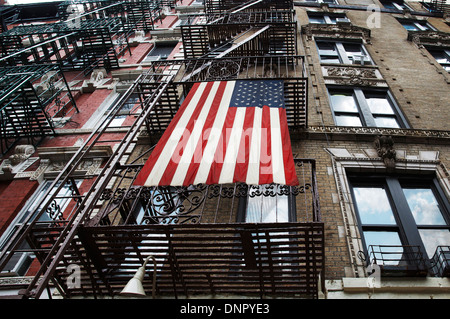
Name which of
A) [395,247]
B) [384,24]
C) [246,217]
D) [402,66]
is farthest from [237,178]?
[384,24]

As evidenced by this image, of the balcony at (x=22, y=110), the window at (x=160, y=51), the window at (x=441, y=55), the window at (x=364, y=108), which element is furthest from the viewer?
the window at (x=160, y=51)

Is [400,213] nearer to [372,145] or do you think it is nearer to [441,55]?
[372,145]

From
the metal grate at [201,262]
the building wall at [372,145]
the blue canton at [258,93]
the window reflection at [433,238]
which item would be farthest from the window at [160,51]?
the window reflection at [433,238]

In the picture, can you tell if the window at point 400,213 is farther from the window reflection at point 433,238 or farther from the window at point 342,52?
the window at point 342,52

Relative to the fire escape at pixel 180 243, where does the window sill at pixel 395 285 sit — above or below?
below

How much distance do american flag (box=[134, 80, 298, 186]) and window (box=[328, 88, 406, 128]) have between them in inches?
135

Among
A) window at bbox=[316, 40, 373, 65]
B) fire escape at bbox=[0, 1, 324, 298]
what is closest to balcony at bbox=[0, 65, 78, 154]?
fire escape at bbox=[0, 1, 324, 298]

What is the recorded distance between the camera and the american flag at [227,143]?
579 centimetres

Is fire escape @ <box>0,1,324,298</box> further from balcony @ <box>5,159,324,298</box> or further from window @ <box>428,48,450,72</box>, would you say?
window @ <box>428,48,450,72</box>

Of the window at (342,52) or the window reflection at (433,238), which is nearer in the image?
the window reflection at (433,238)

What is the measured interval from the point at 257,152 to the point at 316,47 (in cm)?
1085

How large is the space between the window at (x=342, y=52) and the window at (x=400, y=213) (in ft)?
24.2

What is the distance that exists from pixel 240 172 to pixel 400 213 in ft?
13.7

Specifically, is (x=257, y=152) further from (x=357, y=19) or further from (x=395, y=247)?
(x=357, y=19)
